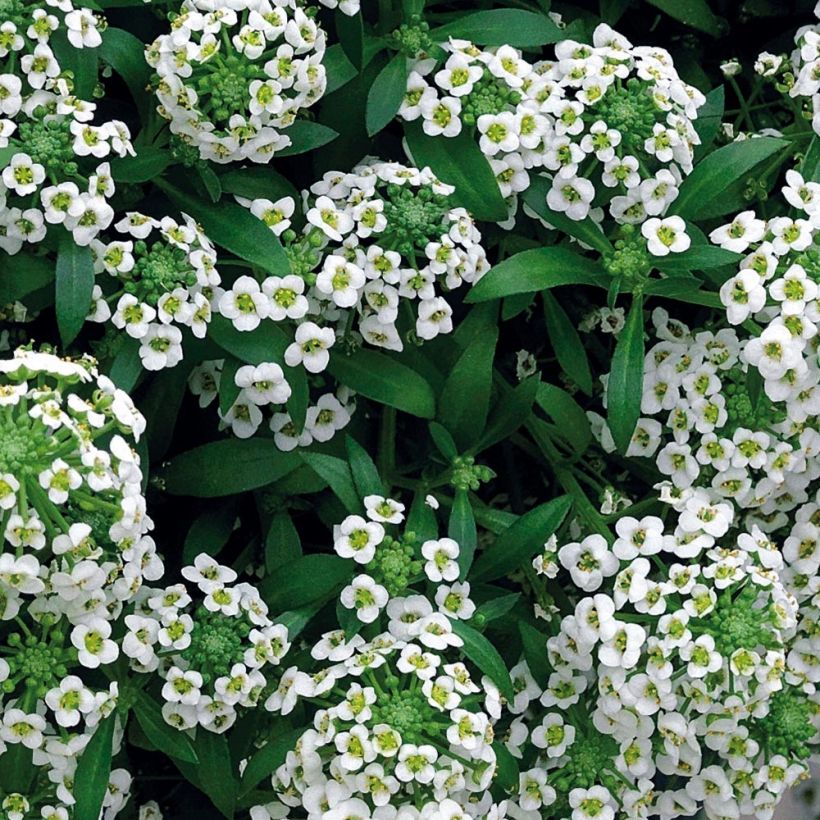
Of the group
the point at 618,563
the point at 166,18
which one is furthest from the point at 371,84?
the point at 618,563

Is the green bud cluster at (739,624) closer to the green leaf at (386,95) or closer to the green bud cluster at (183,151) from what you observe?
the green leaf at (386,95)

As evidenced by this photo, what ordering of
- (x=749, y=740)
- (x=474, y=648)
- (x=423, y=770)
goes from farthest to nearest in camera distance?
(x=749, y=740)
(x=474, y=648)
(x=423, y=770)

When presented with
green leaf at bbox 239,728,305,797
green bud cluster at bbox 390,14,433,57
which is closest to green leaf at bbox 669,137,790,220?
green bud cluster at bbox 390,14,433,57

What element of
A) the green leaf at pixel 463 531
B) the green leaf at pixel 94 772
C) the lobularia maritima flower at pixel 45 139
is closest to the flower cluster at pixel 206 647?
the green leaf at pixel 94 772

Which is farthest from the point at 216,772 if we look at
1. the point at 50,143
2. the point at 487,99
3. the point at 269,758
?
the point at 487,99

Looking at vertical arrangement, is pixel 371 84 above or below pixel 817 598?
above

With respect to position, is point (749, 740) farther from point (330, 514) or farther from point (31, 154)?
point (31, 154)

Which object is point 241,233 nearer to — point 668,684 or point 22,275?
point 22,275

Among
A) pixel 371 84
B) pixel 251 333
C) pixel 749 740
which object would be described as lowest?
pixel 749 740
